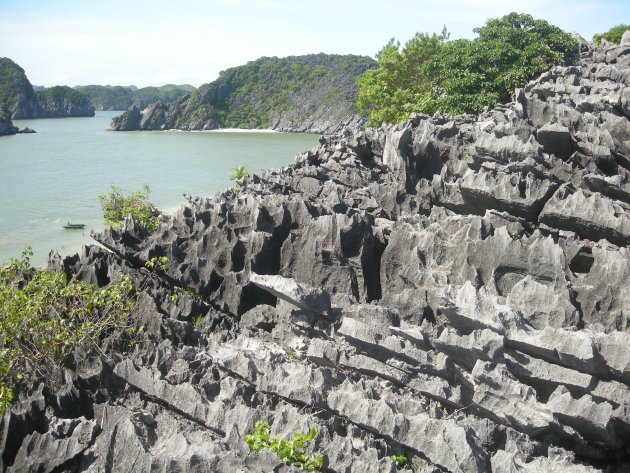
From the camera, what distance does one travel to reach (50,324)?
998cm

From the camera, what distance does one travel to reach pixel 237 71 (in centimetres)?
13400

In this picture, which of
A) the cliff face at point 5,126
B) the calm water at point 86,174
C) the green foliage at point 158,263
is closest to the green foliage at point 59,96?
the cliff face at point 5,126

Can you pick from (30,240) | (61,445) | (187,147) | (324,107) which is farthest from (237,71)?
(61,445)

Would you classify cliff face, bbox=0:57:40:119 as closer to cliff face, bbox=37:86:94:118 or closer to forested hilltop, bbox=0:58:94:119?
forested hilltop, bbox=0:58:94:119

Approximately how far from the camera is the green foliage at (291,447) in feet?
24.9

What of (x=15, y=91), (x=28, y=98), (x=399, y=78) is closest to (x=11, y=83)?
(x=15, y=91)

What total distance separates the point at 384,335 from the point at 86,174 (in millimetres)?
47326

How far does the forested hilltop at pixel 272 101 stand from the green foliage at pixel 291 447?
10223 centimetres

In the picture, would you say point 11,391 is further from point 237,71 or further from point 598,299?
point 237,71

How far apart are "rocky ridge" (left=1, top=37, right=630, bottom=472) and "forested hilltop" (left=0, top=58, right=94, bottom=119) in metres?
136

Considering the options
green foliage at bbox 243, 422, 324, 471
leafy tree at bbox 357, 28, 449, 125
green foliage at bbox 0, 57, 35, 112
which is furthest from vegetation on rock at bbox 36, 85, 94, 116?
green foliage at bbox 243, 422, 324, 471

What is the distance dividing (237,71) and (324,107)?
93.5 feet

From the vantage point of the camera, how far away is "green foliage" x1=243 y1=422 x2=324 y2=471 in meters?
7.59

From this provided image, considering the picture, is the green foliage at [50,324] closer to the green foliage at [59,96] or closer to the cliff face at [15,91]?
the cliff face at [15,91]
